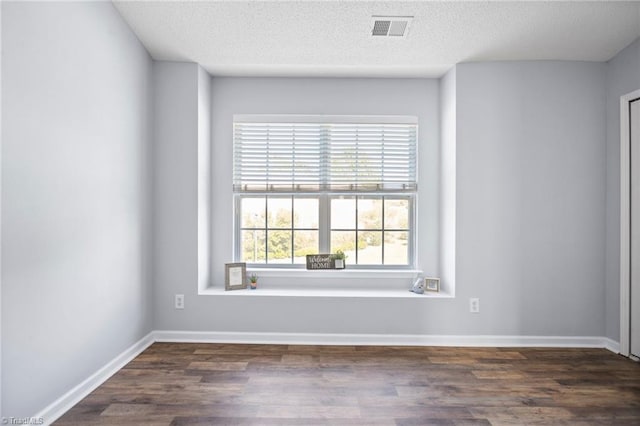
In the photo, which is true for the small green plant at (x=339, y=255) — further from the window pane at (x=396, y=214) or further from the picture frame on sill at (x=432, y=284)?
the picture frame on sill at (x=432, y=284)

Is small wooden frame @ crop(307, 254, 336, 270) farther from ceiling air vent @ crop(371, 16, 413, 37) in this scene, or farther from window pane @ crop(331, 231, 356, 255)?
ceiling air vent @ crop(371, 16, 413, 37)

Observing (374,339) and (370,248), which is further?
(370,248)

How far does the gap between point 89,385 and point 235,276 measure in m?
1.48

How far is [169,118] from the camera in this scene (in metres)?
3.59

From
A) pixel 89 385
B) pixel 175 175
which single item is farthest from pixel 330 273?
pixel 89 385

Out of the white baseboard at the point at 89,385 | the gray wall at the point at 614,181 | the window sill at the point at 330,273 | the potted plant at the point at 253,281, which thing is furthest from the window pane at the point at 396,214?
the white baseboard at the point at 89,385

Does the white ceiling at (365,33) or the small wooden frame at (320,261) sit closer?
the white ceiling at (365,33)

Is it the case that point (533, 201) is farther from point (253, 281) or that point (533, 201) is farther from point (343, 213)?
point (253, 281)

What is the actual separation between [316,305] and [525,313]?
1907mm

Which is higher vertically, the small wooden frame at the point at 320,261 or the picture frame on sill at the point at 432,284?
the small wooden frame at the point at 320,261

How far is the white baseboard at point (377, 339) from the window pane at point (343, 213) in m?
1.11

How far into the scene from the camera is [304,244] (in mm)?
4055

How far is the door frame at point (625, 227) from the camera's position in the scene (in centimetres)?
328

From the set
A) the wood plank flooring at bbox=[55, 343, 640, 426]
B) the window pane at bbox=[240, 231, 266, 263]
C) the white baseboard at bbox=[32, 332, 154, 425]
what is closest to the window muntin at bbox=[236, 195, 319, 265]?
the window pane at bbox=[240, 231, 266, 263]
